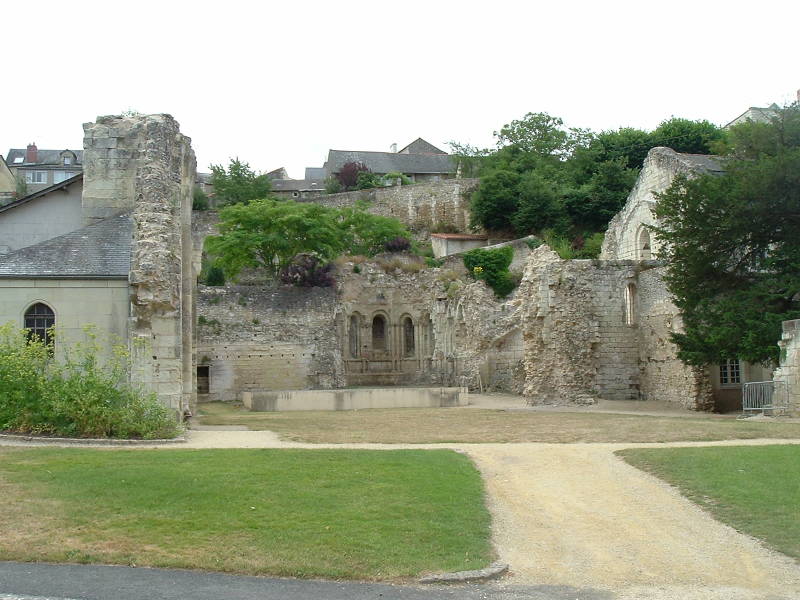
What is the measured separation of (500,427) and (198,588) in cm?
1227

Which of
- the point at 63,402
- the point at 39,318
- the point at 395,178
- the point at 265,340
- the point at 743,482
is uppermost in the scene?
the point at 395,178

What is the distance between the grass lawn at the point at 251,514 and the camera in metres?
8.30

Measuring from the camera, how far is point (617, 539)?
9352 mm

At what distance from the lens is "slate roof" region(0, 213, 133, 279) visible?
2105 cm

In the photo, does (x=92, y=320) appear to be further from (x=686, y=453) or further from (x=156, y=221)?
(x=686, y=453)

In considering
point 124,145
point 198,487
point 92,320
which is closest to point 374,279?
point 124,145

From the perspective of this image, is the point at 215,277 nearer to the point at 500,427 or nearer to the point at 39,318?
the point at 39,318

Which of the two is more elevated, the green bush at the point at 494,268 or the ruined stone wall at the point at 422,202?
the ruined stone wall at the point at 422,202

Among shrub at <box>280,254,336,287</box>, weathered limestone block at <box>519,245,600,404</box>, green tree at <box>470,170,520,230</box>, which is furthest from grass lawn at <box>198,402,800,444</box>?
green tree at <box>470,170,520,230</box>

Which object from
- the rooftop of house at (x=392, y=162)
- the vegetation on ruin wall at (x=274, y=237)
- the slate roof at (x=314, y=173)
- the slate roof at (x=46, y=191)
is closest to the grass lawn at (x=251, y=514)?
the slate roof at (x=46, y=191)

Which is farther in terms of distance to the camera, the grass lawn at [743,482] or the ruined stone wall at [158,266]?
the ruined stone wall at [158,266]

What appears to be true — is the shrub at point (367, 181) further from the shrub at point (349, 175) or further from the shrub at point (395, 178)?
the shrub at point (395, 178)

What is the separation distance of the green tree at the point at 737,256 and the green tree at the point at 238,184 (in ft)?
131

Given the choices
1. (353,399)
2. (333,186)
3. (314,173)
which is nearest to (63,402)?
(353,399)
